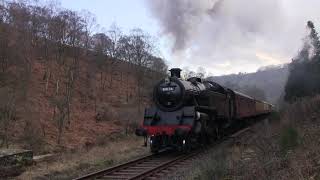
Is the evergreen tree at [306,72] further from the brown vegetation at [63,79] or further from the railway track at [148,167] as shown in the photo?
the railway track at [148,167]

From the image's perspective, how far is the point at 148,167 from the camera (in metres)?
15.7

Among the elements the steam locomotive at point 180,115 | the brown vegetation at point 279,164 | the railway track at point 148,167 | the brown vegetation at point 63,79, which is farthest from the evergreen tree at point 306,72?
the brown vegetation at point 279,164

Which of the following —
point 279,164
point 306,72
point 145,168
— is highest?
point 306,72

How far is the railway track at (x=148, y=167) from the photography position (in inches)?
532

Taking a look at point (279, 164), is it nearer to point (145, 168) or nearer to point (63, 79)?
point (145, 168)

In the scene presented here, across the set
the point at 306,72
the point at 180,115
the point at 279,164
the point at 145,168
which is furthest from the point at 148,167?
the point at 306,72

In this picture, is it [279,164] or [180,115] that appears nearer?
[279,164]

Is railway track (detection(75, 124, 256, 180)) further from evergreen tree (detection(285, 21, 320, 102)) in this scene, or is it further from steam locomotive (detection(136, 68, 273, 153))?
evergreen tree (detection(285, 21, 320, 102))

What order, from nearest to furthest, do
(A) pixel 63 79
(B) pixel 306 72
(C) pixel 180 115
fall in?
1. (C) pixel 180 115
2. (B) pixel 306 72
3. (A) pixel 63 79

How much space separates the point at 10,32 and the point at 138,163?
26654 millimetres

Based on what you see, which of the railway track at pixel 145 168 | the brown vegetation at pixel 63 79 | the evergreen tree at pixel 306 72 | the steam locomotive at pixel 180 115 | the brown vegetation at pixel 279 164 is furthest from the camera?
the evergreen tree at pixel 306 72

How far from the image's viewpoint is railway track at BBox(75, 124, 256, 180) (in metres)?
13.5

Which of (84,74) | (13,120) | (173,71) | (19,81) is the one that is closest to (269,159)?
(173,71)

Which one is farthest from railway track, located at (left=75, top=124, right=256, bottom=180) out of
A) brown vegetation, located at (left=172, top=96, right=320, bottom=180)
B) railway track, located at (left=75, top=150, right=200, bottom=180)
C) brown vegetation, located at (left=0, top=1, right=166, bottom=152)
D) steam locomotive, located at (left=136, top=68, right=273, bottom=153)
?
brown vegetation, located at (left=0, top=1, right=166, bottom=152)
